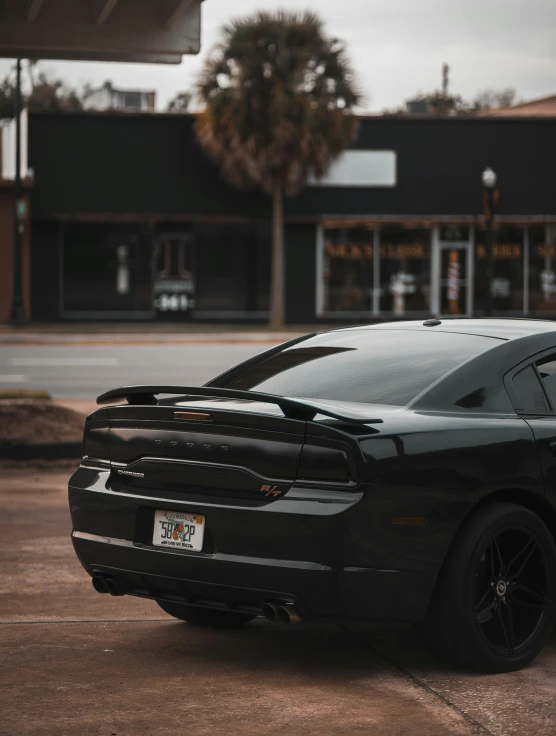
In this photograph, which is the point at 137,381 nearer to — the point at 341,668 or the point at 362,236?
the point at 341,668

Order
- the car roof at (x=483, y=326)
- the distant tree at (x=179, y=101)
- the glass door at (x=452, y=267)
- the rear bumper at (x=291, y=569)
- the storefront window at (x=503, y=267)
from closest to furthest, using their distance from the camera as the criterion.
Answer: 1. the rear bumper at (x=291, y=569)
2. the car roof at (x=483, y=326)
3. the glass door at (x=452, y=267)
4. the storefront window at (x=503, y=267)
5. the distant tree at (x=179, y=101)

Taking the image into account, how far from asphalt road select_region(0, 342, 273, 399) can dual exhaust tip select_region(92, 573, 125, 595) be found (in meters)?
12.2

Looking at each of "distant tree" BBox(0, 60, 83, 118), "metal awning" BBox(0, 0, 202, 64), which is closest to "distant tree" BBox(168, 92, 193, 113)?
"distant tree" BBox(0, 60, 83, 118)

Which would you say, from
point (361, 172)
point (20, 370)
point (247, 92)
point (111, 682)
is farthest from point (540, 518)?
point (361, 172)

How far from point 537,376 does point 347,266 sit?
112ft

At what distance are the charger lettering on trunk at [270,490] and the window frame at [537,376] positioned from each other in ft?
3.92

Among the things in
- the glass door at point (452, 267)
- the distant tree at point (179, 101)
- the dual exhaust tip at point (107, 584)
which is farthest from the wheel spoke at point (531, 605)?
the distant tree at point (179, 101)

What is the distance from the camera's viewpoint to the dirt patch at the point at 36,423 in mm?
11586

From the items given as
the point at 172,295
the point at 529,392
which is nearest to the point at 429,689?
the point at 529,392

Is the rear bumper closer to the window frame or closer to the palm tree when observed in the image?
the window frame

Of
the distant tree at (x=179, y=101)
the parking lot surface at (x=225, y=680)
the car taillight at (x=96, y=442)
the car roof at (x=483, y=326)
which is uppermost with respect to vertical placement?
the distant tree at (x=179, y=101)

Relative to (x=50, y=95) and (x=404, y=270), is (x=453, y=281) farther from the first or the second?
(x=50, y=95)

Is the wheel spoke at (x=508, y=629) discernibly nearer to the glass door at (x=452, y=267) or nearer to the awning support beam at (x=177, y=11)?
the awning support beam at (x=177, y=11)

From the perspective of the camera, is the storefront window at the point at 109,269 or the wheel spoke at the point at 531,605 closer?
the wheel spoke at the point at 531,605
